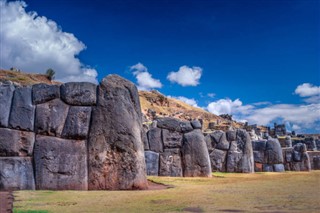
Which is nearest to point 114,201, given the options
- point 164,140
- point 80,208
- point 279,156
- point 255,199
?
point 80,208

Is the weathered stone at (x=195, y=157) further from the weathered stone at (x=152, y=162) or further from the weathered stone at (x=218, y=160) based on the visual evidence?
the weathered stone at (x=218, y=160)

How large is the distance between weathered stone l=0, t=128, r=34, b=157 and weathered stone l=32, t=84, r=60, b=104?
99 cm

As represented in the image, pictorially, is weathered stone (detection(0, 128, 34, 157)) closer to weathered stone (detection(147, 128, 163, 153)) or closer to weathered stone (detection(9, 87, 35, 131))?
weathered stone (detection(9, 87, 35, 131))

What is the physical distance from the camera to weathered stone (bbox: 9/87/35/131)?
10141 mm

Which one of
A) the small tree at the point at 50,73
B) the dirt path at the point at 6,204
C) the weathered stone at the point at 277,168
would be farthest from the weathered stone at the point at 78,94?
the small tree at the point at 50,73

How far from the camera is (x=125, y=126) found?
10.5 m

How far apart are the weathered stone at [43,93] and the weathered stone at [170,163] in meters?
7.39

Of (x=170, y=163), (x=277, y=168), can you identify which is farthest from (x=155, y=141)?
(x=277, y=168)

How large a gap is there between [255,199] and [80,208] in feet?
11.5

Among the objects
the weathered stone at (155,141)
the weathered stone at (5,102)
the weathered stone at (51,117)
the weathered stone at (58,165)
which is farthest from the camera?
the weathered stone at (155,141)

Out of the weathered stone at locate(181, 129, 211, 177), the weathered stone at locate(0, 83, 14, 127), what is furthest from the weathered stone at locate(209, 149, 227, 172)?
the weathered stone at locate(0, 83, 14, 127)

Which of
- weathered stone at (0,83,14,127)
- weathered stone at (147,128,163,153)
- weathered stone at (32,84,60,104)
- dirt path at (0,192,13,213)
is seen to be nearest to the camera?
dirt path at (0,192,13,213)

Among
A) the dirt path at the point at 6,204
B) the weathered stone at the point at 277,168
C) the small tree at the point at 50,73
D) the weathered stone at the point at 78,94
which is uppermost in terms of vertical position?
the small tree at the point at 50,73

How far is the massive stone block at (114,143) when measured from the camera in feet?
33.2
